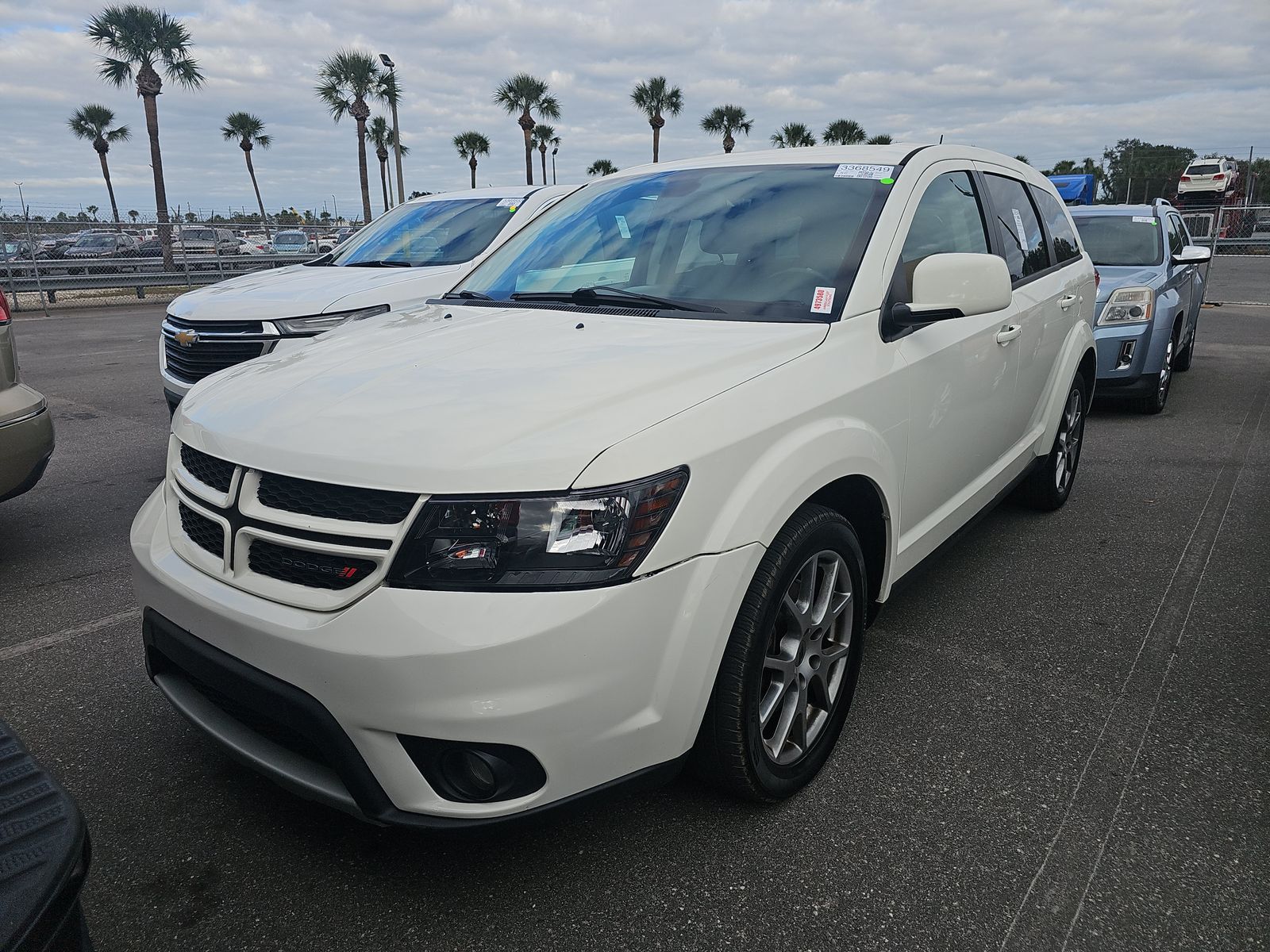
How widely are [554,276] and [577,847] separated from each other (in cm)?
191

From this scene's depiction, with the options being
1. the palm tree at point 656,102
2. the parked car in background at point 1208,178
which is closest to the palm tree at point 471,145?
the palm tree at point 656,102

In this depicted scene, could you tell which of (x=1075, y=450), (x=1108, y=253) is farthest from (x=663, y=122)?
(x=1075, y=450)

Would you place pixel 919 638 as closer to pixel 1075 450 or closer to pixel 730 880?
pixel 730 880

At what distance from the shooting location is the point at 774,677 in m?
2.32

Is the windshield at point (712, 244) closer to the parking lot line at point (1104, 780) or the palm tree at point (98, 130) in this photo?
the parking lot line at point (1104, 780)

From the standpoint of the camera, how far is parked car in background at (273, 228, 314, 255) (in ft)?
90.3

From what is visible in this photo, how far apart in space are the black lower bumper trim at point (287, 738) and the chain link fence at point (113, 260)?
14868mm

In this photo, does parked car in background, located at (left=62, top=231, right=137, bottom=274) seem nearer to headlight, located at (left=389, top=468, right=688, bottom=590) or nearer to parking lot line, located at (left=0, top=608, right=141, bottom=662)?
parking lot line, located at (left=0, top=608, right=141, bottom=662)

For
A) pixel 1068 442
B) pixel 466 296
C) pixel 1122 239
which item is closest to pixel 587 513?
pixel 466 296

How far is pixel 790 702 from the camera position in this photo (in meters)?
2.37

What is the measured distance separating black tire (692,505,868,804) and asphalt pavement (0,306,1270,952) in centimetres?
13

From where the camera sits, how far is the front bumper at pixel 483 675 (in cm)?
173

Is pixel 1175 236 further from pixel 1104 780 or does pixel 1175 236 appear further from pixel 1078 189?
pixel 1078 189

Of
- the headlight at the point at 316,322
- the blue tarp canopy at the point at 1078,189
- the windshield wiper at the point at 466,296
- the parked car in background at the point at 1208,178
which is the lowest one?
the headlight at the point at 316,322
